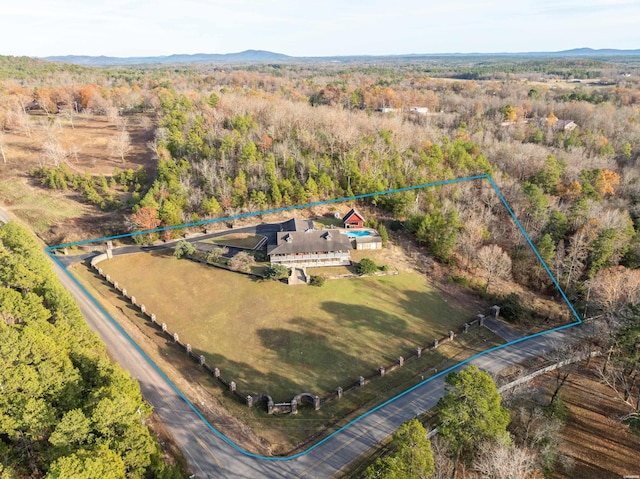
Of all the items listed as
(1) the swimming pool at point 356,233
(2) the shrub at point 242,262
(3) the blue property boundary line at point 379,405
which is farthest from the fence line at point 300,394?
(1) the swimming pool at point 356,233

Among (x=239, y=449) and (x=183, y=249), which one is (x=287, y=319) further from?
(x=183, y=249)

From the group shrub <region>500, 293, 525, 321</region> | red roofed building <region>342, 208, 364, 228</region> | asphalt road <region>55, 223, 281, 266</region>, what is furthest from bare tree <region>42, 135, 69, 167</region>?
shrub <region>500, 293, 525, 321</region>

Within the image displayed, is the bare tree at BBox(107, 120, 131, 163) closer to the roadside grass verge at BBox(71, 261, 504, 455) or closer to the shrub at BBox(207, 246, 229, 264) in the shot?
the shrub at BBox(207, 246, 229, 264)

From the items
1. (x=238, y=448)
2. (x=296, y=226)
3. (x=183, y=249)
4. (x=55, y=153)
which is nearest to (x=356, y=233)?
(x=296, y=226)

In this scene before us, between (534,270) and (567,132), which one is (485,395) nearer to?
(534,270)

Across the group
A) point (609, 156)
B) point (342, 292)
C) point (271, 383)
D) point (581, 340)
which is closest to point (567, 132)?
point (609, 156)

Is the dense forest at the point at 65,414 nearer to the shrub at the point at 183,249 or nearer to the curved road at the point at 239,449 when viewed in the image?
the curved road at the point at 239,449
